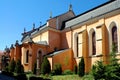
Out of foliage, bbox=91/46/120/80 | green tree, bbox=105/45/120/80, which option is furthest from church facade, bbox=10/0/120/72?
green tree, bbox=105/45/120/80

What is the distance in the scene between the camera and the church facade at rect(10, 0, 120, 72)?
32.6m

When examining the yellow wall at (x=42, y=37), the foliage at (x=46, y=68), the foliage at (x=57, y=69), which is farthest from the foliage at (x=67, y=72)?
the yellow wall at (x=42, y=37)

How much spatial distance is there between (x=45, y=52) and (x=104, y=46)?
13.7 meters

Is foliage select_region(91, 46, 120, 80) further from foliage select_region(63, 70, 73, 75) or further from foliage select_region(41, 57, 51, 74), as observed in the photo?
foliage select_region(41, 57, 51, 74)

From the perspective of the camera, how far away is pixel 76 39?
4066 centimetres

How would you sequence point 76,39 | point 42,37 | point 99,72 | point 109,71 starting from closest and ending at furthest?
point 109,71, point 99,72, point 76,39, point 42,37

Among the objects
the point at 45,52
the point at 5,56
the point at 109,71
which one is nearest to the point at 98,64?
the point at 109,71

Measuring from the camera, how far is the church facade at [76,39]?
32594 millimetres

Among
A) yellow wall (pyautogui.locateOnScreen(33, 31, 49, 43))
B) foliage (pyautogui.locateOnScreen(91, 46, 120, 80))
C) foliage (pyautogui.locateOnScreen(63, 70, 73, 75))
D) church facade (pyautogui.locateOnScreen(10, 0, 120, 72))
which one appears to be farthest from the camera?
yellow wall (pyautogui.locateOnScreen(33, 31, 49, 43))

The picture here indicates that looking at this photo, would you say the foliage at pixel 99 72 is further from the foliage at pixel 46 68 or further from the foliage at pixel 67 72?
the foliage at pixel 46 68

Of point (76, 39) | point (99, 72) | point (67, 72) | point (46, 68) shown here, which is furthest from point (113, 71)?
point (76, 39)

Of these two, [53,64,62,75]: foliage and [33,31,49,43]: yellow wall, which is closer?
[53,64,62,75]: foliage

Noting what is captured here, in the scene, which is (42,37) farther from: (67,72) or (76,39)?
(67,72)

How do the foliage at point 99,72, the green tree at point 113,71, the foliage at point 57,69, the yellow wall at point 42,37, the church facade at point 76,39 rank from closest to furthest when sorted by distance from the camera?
1. the green tree at point 113,71
2. the foliage at point 99,72
3. the church facade at point 76,39
4. the foliage at point 57,69
5. the yellow wall at point 42,37
